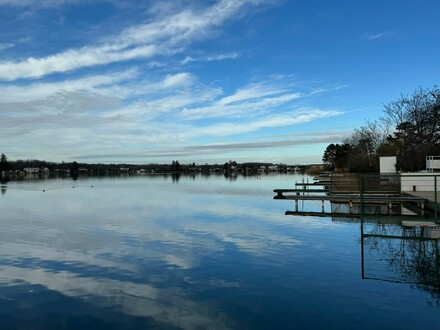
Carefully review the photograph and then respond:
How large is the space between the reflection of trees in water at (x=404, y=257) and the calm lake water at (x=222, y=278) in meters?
0.03

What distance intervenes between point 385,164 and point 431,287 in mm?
25877

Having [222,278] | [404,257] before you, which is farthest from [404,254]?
[222,278]

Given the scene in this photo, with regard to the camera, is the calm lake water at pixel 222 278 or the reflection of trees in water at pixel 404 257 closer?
the calm lake water at pixel 222 278

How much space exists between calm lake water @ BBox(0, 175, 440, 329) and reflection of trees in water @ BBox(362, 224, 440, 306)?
28 millimetres

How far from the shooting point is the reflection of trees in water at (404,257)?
30.2 ft

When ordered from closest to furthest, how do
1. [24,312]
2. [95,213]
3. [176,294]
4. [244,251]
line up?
[24,312], [176,294], [244,251], [95,213]

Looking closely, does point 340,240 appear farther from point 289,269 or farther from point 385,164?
point 385,164

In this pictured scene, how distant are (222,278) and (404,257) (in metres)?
5.34

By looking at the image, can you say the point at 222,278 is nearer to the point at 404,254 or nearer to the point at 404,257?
the point at 404,257

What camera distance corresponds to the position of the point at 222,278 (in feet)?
31.6

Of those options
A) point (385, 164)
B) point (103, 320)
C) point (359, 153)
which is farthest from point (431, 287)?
point (359, 153)

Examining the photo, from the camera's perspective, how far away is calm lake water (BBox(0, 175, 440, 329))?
7117 mm

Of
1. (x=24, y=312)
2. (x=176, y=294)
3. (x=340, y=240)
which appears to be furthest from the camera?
(x=340, y=240)

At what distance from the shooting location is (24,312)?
→ 759 centimetres
